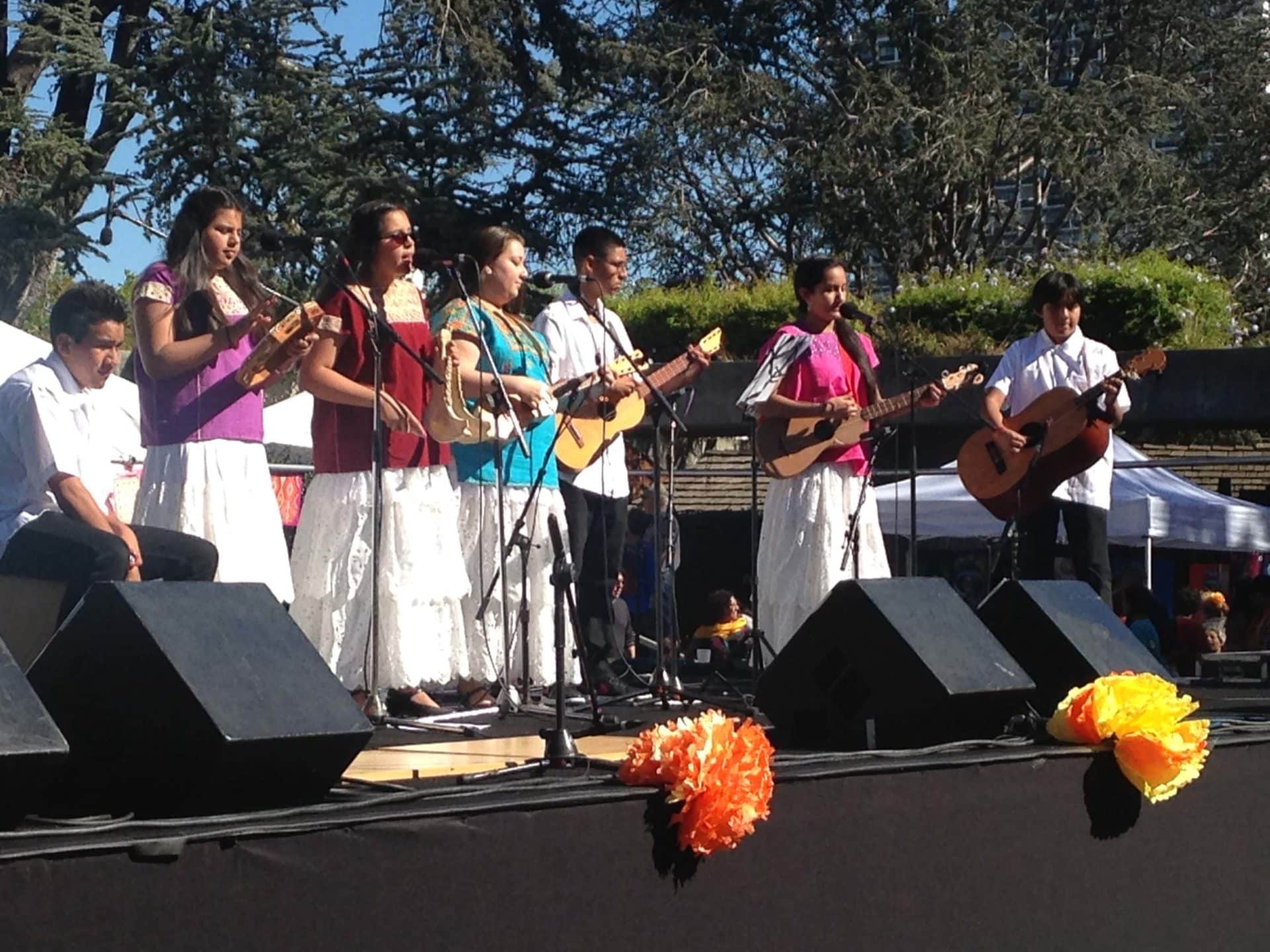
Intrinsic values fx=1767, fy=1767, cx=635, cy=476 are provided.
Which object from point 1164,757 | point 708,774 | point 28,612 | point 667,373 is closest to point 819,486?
point 667,373

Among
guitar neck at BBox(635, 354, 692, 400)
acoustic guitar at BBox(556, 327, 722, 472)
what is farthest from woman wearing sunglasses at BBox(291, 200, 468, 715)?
guitar neck at BBox(635, 354, 692, 400)

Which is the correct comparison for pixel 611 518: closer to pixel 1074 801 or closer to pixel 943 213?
pixel 1074 801

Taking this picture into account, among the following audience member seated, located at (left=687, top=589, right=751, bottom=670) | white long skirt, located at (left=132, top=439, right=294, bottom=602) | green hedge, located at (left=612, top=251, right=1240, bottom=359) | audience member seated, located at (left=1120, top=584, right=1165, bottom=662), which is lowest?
audience member seated, located at (left=687, top=589, right=751, bottom=670)

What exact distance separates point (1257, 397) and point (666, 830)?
377 inches

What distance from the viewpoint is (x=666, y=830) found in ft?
11.5

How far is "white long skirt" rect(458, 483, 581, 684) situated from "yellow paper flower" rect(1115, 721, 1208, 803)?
238 centimetres

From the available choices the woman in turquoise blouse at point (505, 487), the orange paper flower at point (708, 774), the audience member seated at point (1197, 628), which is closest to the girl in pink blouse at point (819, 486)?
the woman in turquoise blouse at point (505, 487)

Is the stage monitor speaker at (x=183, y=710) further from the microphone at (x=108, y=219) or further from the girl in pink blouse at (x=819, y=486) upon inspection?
the microphone at (x=108, y=219)

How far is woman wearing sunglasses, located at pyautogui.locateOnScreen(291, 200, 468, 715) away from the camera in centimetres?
571

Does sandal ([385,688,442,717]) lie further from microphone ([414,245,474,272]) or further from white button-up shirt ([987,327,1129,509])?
white button-up shirt ([987,327,1129,509])

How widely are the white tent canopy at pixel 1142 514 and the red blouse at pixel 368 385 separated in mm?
7528

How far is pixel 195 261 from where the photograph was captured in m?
5.54

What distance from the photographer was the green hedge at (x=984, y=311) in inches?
619

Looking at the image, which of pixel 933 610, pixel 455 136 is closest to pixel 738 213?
pixel 455 136
